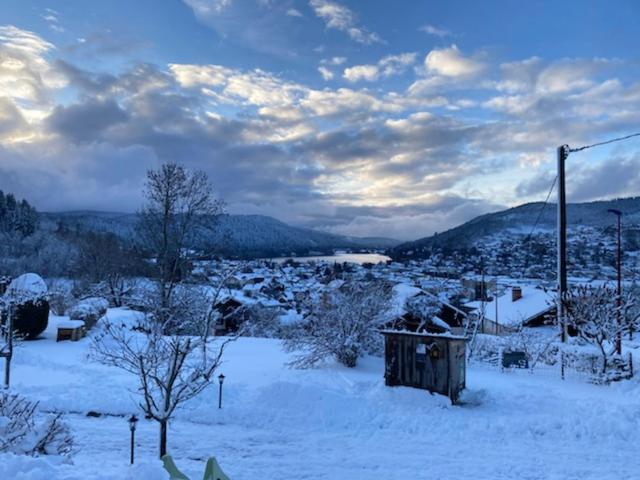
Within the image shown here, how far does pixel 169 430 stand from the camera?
10.2 meters

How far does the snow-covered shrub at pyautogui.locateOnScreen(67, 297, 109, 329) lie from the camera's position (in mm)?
23219

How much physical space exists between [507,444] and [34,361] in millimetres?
15574

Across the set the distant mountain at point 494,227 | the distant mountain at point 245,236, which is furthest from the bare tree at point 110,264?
the distant mountain at point 494,227

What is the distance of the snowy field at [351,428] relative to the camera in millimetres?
8148

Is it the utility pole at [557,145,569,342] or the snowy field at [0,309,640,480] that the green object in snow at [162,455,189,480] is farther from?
the utility pole at [557,145,569,342]

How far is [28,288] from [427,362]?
17.8 metres

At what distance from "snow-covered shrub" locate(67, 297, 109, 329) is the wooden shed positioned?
1676 centimetres

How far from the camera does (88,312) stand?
23.6 metres

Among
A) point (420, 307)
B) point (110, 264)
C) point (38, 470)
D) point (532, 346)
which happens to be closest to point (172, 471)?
point (38, 470)

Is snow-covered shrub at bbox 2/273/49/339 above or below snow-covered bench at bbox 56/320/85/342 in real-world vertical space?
above

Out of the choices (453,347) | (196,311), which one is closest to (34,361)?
(196,311)

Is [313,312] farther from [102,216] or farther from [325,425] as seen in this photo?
[102,216]

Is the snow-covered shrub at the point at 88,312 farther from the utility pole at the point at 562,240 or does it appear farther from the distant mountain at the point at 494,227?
the distant mountain at the point at 494,227

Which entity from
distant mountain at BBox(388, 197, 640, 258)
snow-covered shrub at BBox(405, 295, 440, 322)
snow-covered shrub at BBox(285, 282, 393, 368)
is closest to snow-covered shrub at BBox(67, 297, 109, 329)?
snow-covered shrub at BBox(285, 282, 393, 368)
